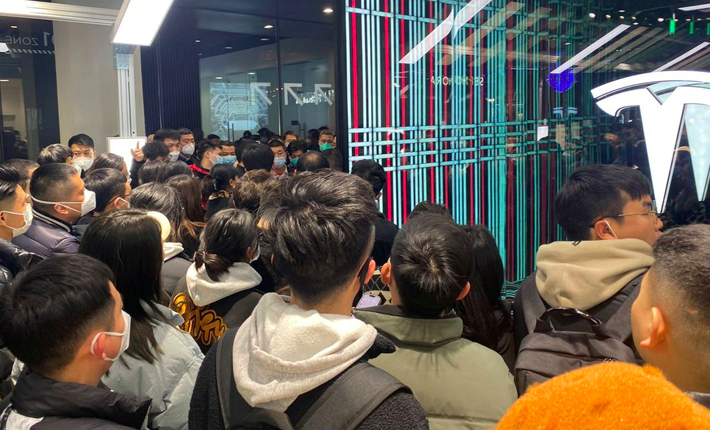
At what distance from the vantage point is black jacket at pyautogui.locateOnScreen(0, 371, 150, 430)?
46.4 inches

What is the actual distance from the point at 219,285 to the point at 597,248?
1163mm

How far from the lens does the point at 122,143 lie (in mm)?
4758

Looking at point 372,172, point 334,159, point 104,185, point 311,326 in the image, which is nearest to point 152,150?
point 334,159

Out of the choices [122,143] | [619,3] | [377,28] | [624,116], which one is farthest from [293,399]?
[122,143]

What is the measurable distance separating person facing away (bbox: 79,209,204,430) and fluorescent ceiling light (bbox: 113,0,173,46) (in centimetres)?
224

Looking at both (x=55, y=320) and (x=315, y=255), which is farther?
(x=55, y=320)

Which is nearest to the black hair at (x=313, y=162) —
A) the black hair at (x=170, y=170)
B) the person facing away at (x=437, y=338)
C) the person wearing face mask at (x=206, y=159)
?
the black hair at (x=170, y=170)

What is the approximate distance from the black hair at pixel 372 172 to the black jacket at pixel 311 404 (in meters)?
2.62

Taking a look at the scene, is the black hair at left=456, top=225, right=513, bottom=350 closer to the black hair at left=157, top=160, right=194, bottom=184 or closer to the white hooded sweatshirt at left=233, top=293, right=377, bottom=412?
the white hooded sweatshirt at left=233, top=293, right=377, bottom=412

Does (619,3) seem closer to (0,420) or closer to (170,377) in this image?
(170,377)

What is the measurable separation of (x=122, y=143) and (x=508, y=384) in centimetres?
407

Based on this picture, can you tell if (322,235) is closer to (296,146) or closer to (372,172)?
(372,172)

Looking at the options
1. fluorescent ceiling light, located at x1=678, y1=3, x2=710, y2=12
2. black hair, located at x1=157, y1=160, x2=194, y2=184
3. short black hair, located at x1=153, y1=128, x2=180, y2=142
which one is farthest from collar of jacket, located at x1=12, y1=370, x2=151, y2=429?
short black hair, located at x1=153, y1=128, x2=180, y2=142

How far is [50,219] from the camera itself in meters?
2.83
